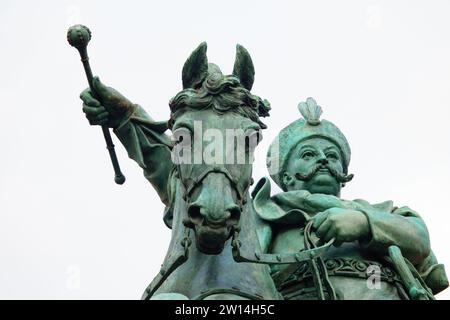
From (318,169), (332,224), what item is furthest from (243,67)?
(318,169)

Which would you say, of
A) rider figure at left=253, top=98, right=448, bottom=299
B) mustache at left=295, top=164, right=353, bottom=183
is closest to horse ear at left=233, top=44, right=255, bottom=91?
rider figure at left=253, top=98, right=448, bottom=299

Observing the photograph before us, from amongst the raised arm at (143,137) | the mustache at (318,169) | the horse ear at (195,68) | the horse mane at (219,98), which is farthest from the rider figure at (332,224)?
the horse ear at (195,68)

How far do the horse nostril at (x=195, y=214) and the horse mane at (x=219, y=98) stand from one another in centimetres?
104

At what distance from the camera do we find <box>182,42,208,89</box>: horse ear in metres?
12.1

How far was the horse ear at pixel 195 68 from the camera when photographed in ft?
39.7

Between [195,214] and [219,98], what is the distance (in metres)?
1.19

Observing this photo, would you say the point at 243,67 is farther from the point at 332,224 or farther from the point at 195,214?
the point at 195,214

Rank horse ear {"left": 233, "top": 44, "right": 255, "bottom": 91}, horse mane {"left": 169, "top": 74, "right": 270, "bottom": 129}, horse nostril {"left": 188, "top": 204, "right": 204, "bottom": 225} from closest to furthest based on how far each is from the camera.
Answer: horse nostril {"left": 188, "top": 204, "right": 204, "bottom": 225} → horse mane {"left": 169, "top": 74, "right": 270, "bottom": 129} → horse ear {"left": 233, "top": 44, "right": 255, "bottom": 91}

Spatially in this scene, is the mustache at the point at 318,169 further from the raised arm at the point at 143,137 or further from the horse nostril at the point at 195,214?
the horse nostril at the point at 195,214

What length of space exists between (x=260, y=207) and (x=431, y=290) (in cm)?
161

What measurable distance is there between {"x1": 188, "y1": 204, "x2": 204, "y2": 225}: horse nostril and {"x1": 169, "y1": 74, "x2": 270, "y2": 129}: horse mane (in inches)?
40.9

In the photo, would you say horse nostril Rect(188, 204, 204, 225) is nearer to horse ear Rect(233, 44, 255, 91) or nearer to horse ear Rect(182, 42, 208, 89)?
horse ear Rect(182, 42, 208, 89)
